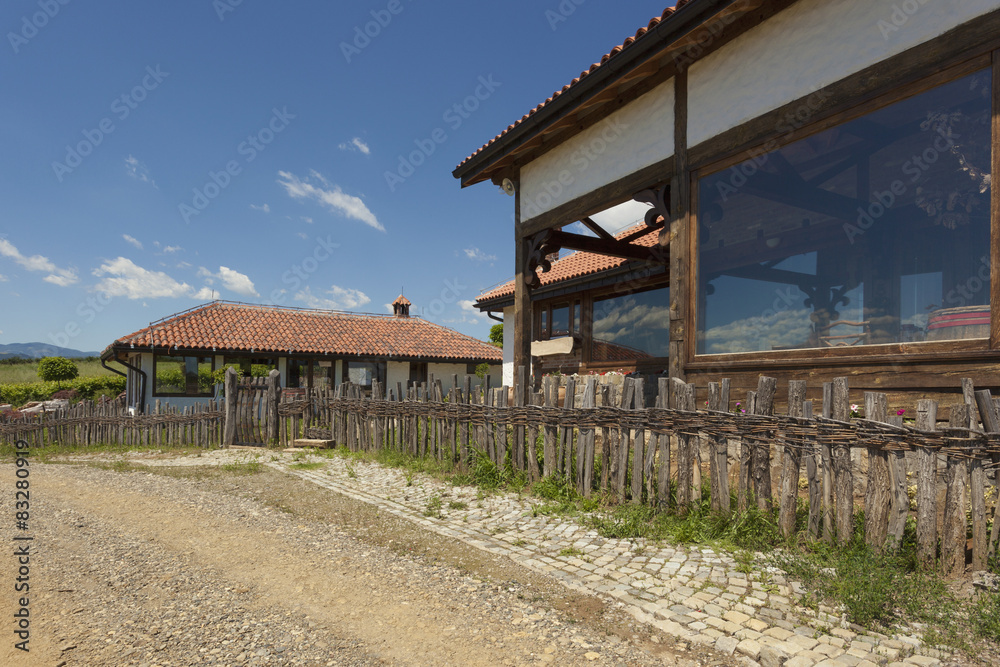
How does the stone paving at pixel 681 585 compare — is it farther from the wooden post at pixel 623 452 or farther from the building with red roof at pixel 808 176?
the building with red roof at pixel 808 176

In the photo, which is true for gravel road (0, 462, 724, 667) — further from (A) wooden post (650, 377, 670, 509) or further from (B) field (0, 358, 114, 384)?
(B) field (0, 358, 114, 384)

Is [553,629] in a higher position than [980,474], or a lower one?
lower

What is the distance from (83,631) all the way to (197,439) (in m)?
9.87

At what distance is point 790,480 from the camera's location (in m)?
3.98

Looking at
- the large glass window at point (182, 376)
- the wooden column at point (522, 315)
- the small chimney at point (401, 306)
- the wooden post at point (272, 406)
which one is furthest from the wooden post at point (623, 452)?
the small chimney at point (401, 306)

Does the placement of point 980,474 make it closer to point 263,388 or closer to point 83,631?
point 83,631

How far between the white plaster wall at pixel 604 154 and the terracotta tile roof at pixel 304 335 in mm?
15222

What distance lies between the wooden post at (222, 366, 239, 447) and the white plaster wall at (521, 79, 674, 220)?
7295mm

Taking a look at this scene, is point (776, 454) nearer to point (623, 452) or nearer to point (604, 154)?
point (623, 452)

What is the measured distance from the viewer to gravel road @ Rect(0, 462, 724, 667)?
2.74 meters

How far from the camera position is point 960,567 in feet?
10.6

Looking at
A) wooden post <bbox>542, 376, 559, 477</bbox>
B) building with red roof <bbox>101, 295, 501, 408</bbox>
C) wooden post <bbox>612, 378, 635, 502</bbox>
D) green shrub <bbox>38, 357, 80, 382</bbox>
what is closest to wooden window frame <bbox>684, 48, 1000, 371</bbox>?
wooden post <bbox>612, 378, 635, 502</bbox>

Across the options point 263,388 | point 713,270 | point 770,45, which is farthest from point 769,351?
point 263,388

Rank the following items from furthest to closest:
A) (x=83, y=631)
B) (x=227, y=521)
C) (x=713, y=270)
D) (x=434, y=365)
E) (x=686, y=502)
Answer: (x=434, y=365) → (x=713, y=270) → (x=227, y=521) → (x=686, y=502) → (x=83, y=631)
